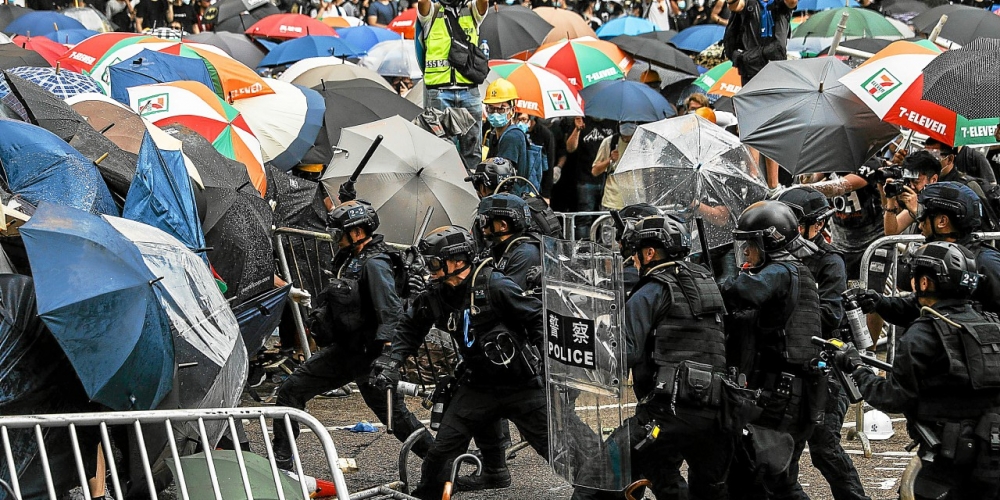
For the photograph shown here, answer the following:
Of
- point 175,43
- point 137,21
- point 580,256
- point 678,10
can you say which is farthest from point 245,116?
point 678,10

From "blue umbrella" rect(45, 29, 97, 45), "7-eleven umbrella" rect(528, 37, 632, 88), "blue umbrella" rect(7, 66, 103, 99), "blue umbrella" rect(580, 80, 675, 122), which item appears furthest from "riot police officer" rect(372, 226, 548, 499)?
"blue umbrella" rect(45, 29, 97, 45)

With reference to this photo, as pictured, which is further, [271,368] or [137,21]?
[137,21]

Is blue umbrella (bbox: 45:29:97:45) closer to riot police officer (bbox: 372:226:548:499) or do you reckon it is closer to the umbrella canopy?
the umbrella canopy

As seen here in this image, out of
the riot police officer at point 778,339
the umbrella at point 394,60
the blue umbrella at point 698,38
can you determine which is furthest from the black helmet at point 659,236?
the blue umbrella at point 698,38

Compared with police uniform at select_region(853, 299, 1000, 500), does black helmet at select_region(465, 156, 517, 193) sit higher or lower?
higher

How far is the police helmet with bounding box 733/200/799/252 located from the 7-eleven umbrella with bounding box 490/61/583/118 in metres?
6.46

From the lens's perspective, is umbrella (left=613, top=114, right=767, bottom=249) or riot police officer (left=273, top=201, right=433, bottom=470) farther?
umbrella (left=613, top=114, right=767, bottom=249)

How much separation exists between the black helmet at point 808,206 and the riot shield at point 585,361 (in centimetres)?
172

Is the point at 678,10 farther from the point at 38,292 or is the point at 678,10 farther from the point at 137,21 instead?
the point at 38,292

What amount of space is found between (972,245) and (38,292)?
4528 millimetres

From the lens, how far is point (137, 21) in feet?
68.0

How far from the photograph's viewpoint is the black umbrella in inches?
510

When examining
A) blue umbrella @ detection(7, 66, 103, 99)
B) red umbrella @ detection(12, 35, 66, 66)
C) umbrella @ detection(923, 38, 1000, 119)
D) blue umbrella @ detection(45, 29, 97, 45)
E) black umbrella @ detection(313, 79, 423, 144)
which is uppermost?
blue umbrella @ detection(7, 66, 103, 99)

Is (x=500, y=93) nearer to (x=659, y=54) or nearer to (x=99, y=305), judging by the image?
(x=659, y=54)
